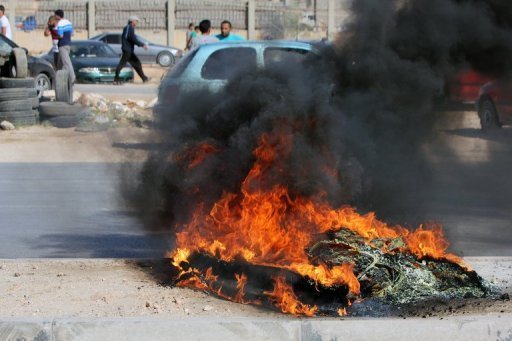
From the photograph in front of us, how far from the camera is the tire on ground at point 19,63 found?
17.9m

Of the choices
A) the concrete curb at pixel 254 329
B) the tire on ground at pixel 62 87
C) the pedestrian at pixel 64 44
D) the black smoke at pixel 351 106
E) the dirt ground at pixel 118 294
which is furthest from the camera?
the pedestrian at pixel 64 44

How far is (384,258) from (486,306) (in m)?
0.72

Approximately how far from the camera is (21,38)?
45531 millimetres

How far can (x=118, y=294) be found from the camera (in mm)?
5691

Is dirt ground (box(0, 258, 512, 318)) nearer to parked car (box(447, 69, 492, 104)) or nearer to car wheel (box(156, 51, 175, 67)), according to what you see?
parked car (box(447, 69, 492, 104))

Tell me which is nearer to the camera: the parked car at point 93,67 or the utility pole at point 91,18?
the parked car at point 93,67

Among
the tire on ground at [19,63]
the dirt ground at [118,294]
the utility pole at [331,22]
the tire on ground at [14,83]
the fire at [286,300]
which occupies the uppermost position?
the utility pole at [331,22]

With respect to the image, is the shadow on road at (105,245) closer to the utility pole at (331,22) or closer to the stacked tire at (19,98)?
the utility pole at (331,22)

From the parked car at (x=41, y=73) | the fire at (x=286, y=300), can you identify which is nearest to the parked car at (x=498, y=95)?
the fire at (x=286, y=300)

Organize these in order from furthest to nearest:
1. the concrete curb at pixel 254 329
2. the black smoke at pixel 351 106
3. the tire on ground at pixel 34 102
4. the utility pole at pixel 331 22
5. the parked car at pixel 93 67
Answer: the parked car at pixel 93 67 < the tire on ground at pixel 34 102 < the utility pole at pixel 331 22 < the black smoke at pixel 351 106 < the concrete curb at pixel 254 329

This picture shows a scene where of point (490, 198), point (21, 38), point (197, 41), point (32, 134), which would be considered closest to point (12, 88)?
point (32, 134)

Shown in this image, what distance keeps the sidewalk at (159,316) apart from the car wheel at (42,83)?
1594 centimetres

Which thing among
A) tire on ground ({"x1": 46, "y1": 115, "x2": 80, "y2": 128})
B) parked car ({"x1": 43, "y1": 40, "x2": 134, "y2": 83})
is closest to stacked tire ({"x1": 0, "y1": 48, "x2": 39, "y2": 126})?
tire on ground ({"x1": 46, "y1": 115, "x2": 80, "y2": 128})

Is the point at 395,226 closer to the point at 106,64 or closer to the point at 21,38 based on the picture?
the point at 106,64
